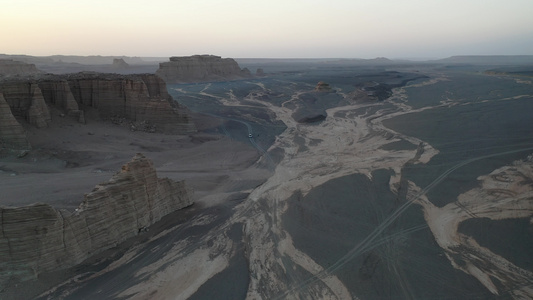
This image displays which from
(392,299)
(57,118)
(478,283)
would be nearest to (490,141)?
(478,283)

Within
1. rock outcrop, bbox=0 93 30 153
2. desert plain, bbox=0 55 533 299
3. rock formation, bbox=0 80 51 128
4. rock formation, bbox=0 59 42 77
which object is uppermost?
rock formation, bbox=0 59 42 77

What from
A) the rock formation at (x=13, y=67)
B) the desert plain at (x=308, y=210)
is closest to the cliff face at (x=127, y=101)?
the desert plain at (x=308, y=210)

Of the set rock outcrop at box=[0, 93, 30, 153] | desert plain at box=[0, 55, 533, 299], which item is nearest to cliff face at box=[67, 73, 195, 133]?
desert plain at box=[0, 55, 533, 299]

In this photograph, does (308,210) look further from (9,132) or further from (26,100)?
(26,100)

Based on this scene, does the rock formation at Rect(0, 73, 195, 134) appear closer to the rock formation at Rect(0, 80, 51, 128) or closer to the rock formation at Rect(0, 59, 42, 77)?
the rock formation at Rect(0, 80, 51, 128)

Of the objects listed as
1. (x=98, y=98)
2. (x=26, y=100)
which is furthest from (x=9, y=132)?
(x=98, y=98)

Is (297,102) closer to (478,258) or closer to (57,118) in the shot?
(57,118)
